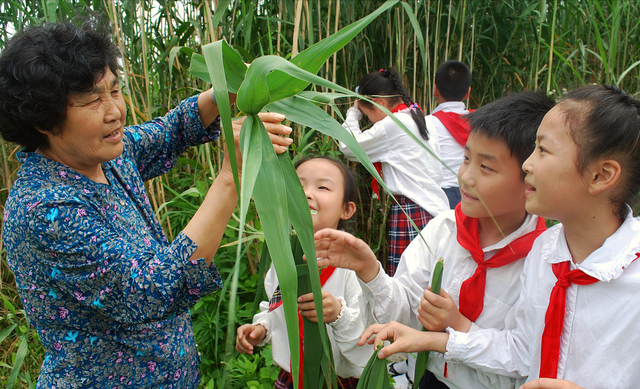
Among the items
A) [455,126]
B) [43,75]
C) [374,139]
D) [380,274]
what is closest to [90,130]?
[43,75]

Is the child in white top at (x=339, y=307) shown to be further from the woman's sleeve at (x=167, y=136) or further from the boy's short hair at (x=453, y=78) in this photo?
the boy's short hair at (x=453, y=78)

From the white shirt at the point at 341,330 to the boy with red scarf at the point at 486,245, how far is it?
0.20ft

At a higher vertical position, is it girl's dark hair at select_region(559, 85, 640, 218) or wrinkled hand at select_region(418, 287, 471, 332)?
girl's dark hair at select_region(559, 85, 640, 218)

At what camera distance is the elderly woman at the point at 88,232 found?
2.58 ft

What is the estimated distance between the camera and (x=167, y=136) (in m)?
1.19

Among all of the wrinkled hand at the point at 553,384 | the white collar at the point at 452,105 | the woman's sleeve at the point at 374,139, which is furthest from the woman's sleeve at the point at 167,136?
the white collar at the point at 452,105

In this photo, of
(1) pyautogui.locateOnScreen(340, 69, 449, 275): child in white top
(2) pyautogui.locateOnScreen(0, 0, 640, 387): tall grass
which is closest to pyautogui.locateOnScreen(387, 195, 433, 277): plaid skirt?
(1) pyautogui.locateOnScreen(340, 69, 449, 275): child in white top

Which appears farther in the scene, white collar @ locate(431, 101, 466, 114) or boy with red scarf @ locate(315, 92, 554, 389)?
white collar @ locate(431, 101, 466, 114)

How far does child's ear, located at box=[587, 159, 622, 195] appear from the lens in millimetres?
811

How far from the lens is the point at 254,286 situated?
191 cm

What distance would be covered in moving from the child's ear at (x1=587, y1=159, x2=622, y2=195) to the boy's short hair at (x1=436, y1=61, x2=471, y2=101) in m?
1.68

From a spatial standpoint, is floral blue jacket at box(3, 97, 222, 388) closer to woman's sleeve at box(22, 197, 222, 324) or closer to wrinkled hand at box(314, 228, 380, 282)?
woman's sleeve at box(22, 197, 222, 324)

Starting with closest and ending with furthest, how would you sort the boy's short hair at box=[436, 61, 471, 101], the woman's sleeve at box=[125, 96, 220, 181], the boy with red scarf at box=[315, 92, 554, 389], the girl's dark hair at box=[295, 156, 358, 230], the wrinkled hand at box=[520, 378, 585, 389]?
the wrinkled hand at box=[520, 378, 585, 389] → the boy with red scarf at box=[315, 92, 554, 389] → the woman's sleeve at box=[125, 96, 220, 181] → the girl's dark hair at box=[295, 156, 358, 230] → the boy's short hair at box=[436, 61, 471, 101]

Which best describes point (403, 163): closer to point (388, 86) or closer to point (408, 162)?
point (408, 162)
